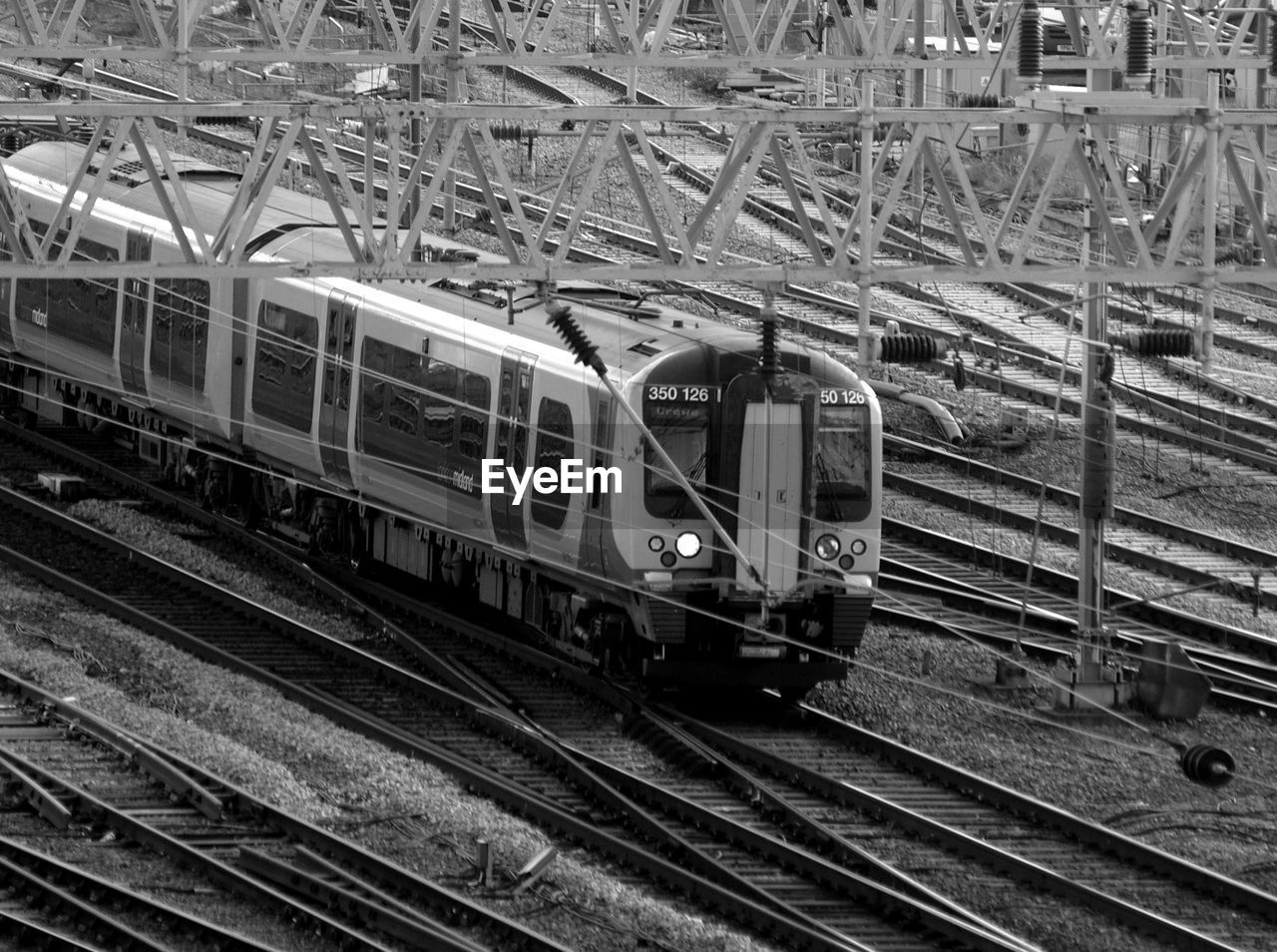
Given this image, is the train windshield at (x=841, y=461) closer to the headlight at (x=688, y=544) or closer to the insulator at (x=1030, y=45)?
the headlight at (x=688, y=544)

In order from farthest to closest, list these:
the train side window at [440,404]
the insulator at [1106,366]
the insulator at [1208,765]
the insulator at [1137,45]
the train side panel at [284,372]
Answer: the train side panel at [284,372], the train side window at [440,404], the insulator at [1106,366], the insulator at [1208,765], the insulator at [1137,45]

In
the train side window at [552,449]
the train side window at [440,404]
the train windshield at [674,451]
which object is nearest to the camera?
the train windshield at [674,451]

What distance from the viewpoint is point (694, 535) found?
666 inches

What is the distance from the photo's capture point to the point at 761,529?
55.4 ft

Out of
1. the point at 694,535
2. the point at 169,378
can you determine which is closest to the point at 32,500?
the point at 169,378

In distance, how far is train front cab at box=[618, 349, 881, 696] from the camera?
55.3 feet

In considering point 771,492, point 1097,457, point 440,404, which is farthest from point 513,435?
point 1097,457

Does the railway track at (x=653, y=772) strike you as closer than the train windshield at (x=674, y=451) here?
Yes

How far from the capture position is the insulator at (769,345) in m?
16.1

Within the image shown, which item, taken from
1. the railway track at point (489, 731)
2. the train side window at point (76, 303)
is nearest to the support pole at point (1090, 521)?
the railway track at point (489, 731)

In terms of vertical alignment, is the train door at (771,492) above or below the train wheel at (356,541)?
above

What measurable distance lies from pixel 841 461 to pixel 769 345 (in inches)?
48.0

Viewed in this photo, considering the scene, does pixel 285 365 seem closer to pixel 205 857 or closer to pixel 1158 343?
pixel 1158 343

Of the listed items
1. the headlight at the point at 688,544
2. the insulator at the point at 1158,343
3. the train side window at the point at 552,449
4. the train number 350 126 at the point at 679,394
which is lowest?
the headlight at the point at 688,544
